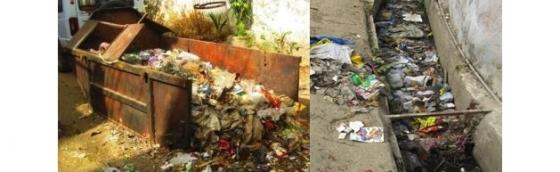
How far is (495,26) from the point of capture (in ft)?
9.92

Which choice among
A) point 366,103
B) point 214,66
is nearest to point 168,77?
point 214,66

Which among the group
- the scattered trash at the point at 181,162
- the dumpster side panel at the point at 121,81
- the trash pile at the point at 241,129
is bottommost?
the scattered trash at the point at 181,162

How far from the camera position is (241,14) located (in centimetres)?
235

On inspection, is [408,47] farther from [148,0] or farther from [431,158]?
[148,0]

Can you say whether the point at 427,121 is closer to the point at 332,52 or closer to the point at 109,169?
the point at 332,52

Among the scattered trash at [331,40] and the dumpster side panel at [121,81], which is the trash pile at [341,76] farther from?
the dumpster side panel at [121,81]

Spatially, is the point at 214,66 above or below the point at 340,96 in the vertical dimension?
above

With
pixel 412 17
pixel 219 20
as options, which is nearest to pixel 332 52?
pixel 219 20

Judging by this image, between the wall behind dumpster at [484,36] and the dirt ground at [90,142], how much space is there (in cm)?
172

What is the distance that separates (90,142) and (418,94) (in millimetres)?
2050

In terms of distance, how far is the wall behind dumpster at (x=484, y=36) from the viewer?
9.89 feet

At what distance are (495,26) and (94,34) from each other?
1909 mm

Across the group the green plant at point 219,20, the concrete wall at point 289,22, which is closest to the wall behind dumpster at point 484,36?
the concrete wall at point 289,22

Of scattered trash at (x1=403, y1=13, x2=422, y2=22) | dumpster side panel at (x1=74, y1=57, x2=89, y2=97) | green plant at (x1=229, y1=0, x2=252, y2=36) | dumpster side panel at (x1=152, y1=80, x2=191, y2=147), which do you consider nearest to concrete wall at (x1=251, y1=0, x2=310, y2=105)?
green plant at (x1=229, y1=0, x2=252, y2=36)
